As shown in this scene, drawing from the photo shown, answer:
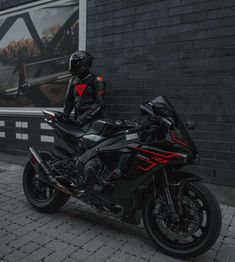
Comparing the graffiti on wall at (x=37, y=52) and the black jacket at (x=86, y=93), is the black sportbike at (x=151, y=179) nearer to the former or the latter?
the black jacket at (x=86, y=93)

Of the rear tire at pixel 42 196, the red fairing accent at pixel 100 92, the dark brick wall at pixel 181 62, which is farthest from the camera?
the red fairing accent at pixel 100 92

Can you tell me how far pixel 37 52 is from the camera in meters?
7.11

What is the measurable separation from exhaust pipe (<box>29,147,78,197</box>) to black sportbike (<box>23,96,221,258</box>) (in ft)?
0.06

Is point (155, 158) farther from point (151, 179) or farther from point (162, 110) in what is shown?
point (162, 110)

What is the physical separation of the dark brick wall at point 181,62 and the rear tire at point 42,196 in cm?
214

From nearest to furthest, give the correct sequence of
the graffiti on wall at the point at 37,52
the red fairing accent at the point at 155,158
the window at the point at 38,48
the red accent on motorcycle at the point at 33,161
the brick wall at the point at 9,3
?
1. the red fairing accent at the point at 155,158
2. the red accent on motorcycle at the point at 33,161
3. the window at the point at 38,48
4. the graffiti on wall at the point at 37,52
5. the brick wall at the point at 9,3

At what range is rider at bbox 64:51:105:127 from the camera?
4.68 metres

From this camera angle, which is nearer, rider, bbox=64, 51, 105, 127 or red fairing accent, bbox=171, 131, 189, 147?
red fairing accent, bbox=171, 131, 189, 147

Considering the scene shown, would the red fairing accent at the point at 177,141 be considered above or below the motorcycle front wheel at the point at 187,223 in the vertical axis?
above

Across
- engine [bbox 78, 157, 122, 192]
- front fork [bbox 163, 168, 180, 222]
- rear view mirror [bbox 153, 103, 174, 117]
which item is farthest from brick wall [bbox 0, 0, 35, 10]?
front fork [bbox 163, 168, 180, 222]

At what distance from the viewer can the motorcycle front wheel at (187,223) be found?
2639 mm

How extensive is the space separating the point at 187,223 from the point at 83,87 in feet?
9.14

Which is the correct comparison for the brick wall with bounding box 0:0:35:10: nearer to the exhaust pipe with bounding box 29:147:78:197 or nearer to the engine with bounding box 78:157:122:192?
the exhaust pipe with bounding box 29:147:78:197

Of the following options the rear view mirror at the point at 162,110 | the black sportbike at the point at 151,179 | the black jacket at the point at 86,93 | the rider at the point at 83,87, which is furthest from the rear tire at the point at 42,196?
the rear view mirror at the point at 162,110
